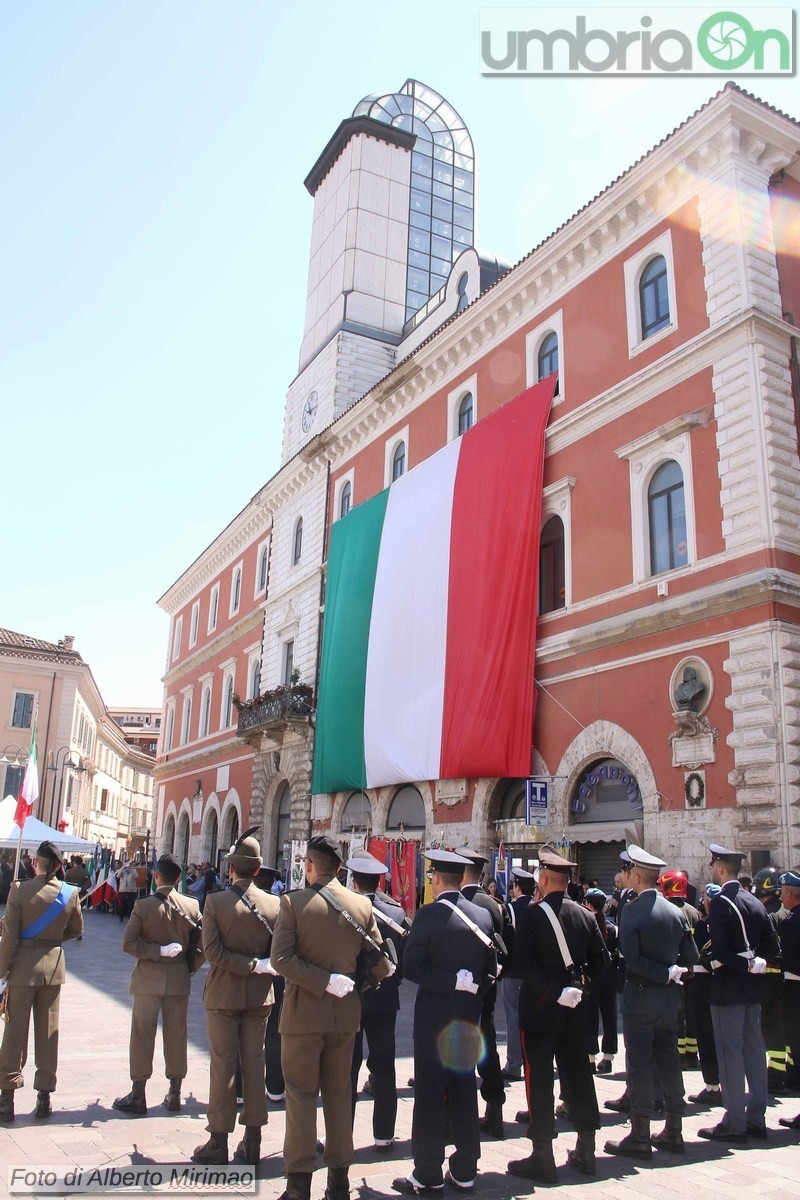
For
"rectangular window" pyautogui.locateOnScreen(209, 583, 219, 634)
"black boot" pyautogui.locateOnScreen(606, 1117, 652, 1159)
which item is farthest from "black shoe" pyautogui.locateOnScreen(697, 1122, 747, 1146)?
"rectangular window" pyautogui.locateOnScreen(209, 583, 219, 634)

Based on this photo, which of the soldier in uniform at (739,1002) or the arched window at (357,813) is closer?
the soldier in uniform at (739,1002)

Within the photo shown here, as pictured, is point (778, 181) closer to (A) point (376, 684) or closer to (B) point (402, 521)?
(B) point (402, 521)

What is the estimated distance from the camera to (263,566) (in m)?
33.2

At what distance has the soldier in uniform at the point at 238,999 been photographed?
568 centimetres

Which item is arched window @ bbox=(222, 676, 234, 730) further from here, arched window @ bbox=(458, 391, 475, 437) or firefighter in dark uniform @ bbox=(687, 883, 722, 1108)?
firefighter in dark uniform @ bbox=(687, 883, 722, 1108)

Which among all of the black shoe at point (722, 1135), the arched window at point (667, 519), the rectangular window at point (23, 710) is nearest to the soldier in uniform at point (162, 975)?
the black shoe at point (722, 1135)

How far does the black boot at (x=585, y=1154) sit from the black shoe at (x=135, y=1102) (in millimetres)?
2950

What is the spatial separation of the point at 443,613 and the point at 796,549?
7721mm

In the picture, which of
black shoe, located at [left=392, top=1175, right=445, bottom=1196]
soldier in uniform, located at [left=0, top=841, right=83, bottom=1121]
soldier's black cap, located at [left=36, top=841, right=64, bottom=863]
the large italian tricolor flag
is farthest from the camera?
the large italian tricolor flag

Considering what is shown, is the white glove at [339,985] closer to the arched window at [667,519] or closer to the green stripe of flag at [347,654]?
the arched window at [667,519]

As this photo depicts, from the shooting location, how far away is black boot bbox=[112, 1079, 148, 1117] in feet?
21.8

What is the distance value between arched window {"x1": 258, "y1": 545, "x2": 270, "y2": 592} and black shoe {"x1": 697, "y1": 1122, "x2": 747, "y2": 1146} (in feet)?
88.4

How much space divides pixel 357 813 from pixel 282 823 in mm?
5567

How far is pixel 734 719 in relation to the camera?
13250mm
